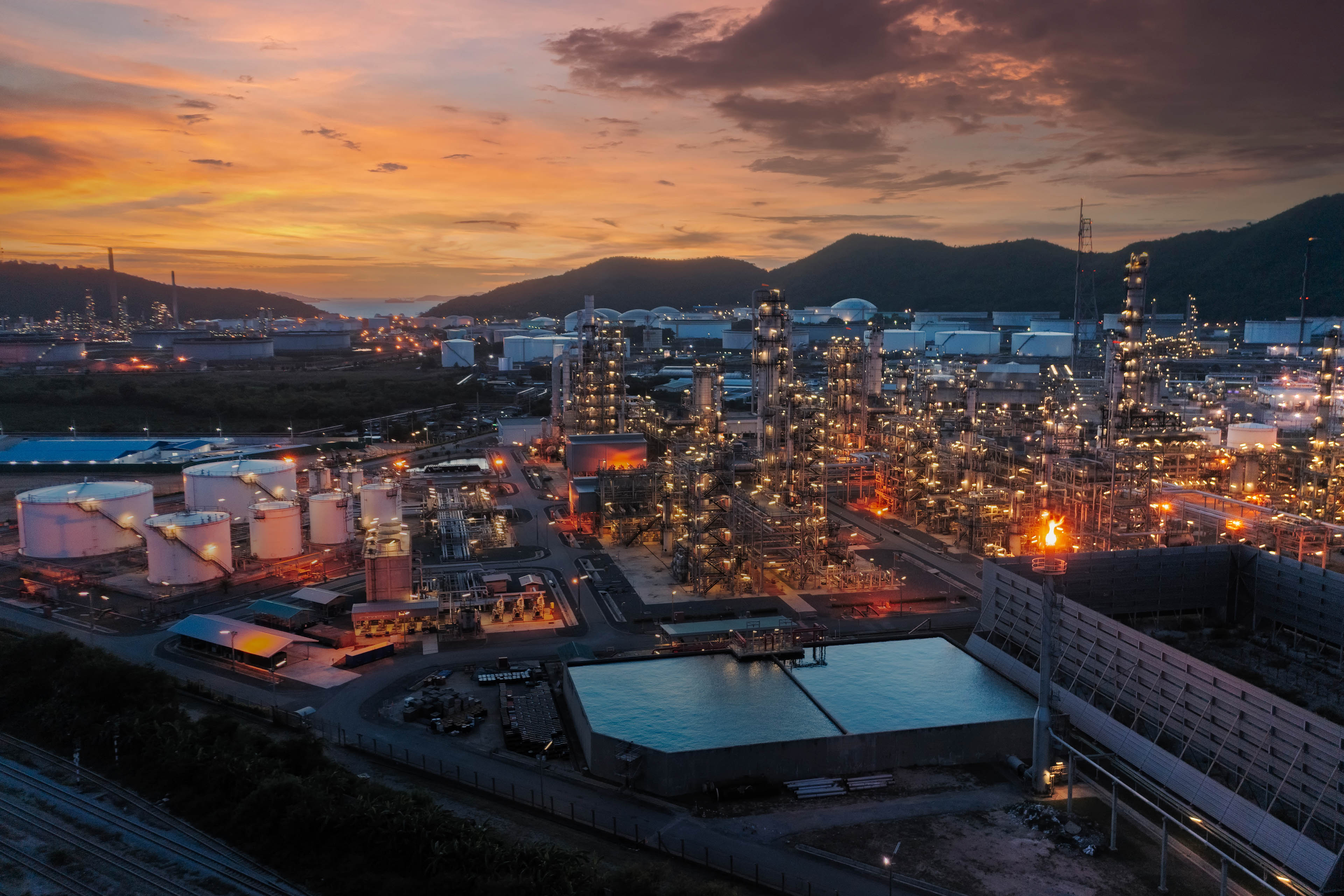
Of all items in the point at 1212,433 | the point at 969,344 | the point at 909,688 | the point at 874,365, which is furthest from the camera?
the point at 969,344

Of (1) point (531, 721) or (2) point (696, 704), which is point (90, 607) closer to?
(1) point (531, 721)

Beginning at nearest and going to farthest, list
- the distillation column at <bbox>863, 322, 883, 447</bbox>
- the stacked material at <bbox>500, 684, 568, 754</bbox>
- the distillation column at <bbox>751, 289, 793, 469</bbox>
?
the stacked material at <bbox>500, 684, 568, 754</bbox>
the distillation column at <bbox>751, 289, 793, 469</bbox>
the distillation column at <bbox>863, 322, 883, 447</bbox>

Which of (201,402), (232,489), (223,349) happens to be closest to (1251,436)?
(232,489)

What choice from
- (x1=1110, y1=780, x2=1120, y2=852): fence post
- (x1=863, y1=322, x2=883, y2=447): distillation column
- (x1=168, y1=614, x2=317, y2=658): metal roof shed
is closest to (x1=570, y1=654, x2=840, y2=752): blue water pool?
(x1=1110, y1=780, x2=1120, y2=852): fence post

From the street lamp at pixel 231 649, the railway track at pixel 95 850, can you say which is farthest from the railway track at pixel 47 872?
the street lamp at pixel 231 649

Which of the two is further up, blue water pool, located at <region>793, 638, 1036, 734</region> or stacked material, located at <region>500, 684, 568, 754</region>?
blue water pool, located at <region>793, 638, 1036, 734</region>

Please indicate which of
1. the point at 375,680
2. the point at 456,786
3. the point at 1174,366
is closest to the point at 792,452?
the point at 375,680

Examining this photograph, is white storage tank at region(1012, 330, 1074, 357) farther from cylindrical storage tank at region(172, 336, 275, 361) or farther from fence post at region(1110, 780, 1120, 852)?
fence post at region(1110, 780, 1120, 852)
